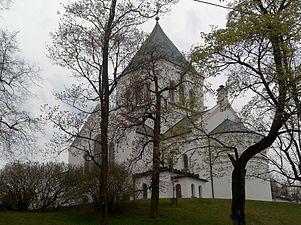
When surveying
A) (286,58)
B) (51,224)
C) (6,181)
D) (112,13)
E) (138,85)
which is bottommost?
(51,224)

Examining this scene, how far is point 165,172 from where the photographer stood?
36.0 m

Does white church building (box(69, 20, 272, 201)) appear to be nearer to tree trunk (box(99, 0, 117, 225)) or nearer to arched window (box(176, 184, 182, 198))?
arched window (box(176, 184, 182, 198))

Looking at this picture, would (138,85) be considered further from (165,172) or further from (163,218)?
(165,172)

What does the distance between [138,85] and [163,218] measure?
308 inches

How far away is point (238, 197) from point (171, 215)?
8.81 metres

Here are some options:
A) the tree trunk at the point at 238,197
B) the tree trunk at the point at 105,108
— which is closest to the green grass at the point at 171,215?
the tree trunk at the point at 105,108

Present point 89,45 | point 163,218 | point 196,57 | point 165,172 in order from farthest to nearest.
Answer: point 165,172
point 163,218
point 89,45
point 196,57

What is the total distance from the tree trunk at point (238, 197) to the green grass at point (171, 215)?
7022 mm

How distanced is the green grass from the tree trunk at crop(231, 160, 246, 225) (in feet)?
23.0

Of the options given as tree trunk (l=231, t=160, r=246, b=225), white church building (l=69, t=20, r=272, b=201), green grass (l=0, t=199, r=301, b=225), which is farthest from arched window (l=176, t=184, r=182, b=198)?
tree trunk (l=231, t=160, r=246, b=225)

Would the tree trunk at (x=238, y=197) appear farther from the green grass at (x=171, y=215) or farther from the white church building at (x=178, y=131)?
the green grass at (x=171, y=215)

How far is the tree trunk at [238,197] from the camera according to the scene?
16766mm

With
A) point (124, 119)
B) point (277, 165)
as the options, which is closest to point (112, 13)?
point (124, 119)

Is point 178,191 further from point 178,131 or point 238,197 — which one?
point 238,197
